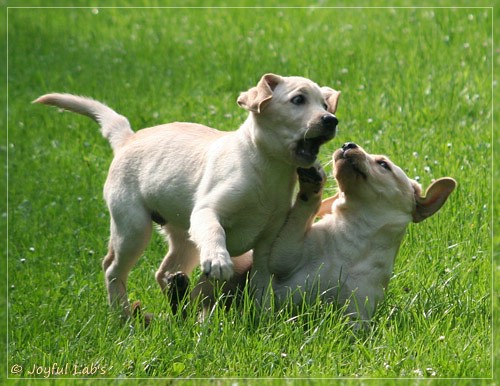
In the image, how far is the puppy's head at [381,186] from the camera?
6230 millimetres

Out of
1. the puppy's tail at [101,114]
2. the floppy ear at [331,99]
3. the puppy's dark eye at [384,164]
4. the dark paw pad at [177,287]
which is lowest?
the dark paw pad at [177,287]

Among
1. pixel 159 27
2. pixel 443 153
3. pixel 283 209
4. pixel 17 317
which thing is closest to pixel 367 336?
pixel 283 209

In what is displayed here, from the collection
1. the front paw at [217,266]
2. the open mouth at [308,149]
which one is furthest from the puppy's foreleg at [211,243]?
the open mouth at [308,149]

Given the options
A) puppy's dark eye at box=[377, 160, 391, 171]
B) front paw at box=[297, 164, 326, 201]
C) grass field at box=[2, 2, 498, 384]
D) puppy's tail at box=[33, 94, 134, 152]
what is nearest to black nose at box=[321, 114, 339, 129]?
front paw at box=[297, 164, 326, 201]

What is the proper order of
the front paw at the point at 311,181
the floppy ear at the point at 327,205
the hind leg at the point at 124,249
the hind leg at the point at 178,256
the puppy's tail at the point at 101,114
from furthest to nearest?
the puppy's tail at the point at 101,114 → the hind leg at the point at 178,256 → the floppy ear at the point at 327,205 → the hind leg at the point at 124,249 → the front paw at the point at 311,181

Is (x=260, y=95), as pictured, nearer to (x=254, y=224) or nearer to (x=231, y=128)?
(x=254, y=224)

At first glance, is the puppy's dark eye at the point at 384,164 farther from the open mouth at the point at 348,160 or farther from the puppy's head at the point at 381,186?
the open mouth at the point at 348,160

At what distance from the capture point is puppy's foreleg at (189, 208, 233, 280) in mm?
5391

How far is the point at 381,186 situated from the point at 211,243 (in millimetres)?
1304

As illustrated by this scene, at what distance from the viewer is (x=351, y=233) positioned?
6.30 meters

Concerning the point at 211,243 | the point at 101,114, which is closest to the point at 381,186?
the point at 211,243

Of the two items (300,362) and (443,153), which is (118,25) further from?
(300,362)

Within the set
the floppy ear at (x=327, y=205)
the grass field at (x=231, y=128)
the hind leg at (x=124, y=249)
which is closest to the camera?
the grass field at (x=231, y=128)

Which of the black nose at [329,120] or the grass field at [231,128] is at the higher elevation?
the black nose at [329,120]
